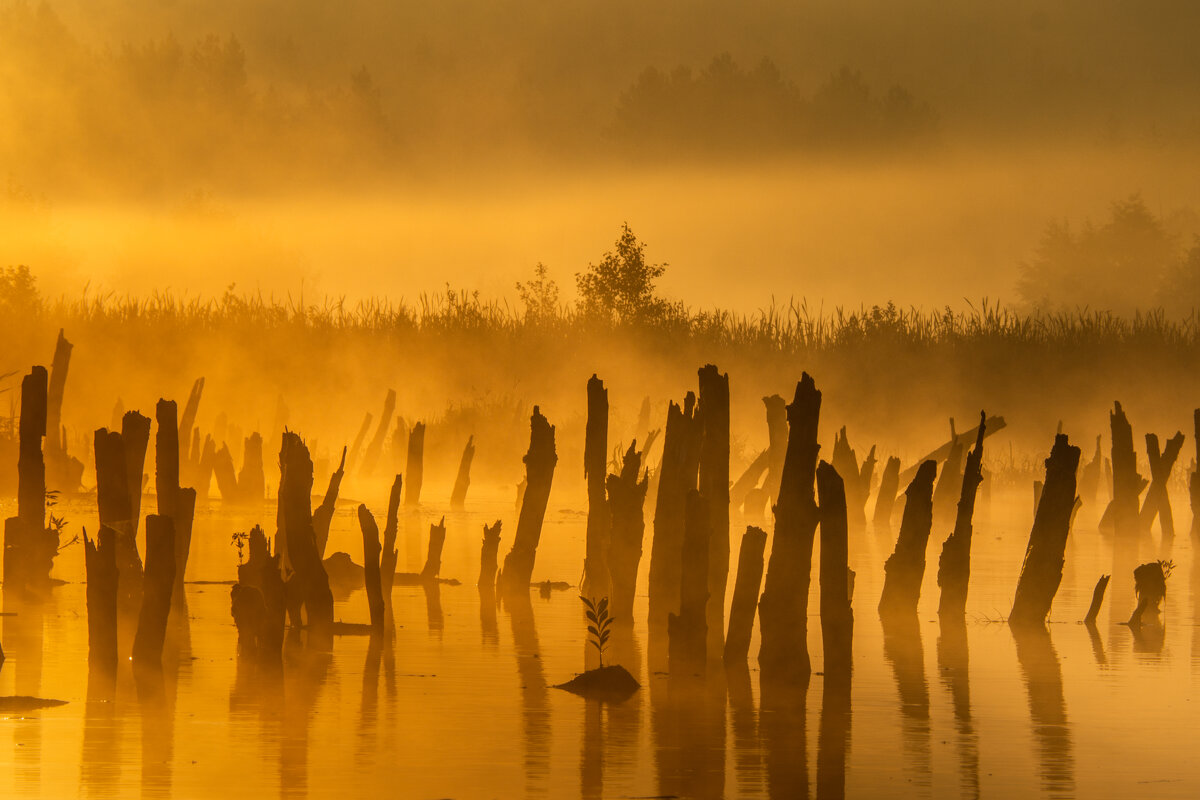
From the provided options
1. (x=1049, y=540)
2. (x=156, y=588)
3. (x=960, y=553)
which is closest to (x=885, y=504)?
(x=1049, y=540)

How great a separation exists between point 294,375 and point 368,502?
1401 centimetres

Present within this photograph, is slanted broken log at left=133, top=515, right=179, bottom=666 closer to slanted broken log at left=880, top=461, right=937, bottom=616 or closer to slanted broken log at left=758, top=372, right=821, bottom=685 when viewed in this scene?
slanted broken log at left=758, top=372, right=821, bottom=685

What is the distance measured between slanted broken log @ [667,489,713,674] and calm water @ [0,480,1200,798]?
0.22 meters

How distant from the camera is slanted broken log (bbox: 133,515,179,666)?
11.3 m

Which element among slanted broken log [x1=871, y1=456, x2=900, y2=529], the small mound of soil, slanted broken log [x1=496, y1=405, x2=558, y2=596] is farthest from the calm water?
slanted broken log [x1=871, y1=456, x2=900, y2=529]

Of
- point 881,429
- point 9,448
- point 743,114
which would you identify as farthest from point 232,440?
point 743,114

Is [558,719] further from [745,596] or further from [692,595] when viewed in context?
[745,596]

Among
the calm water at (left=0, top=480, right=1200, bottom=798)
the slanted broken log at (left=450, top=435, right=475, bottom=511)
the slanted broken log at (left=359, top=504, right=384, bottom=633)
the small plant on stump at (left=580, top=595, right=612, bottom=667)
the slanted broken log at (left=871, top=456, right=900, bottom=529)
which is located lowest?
the calm water at (left=0, top=480, right=1200, bottom=798)

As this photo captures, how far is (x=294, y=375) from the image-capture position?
4053 cm

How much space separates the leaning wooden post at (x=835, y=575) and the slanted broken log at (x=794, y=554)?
121 millimetres

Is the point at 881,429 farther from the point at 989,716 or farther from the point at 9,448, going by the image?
the point at 989,716

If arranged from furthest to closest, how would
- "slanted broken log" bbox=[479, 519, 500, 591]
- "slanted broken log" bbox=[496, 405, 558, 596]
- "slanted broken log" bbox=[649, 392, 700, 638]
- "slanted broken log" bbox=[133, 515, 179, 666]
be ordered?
"slanted broken log" bbox=[479, 519, 500, 591]
"slanted broken log" bbox=[496, 405, 558, 596]
"slanted broken log" bbox=[649, 392, 700, 638]
"slanted broken log" bbox=[133, 515, 179, 666]

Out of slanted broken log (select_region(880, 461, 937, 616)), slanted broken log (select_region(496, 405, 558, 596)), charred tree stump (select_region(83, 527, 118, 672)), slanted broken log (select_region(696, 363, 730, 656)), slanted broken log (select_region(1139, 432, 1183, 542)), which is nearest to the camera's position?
charred tree stump (select_region(83, 527, 118, 672))

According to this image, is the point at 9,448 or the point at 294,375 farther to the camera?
the point at 294,375
